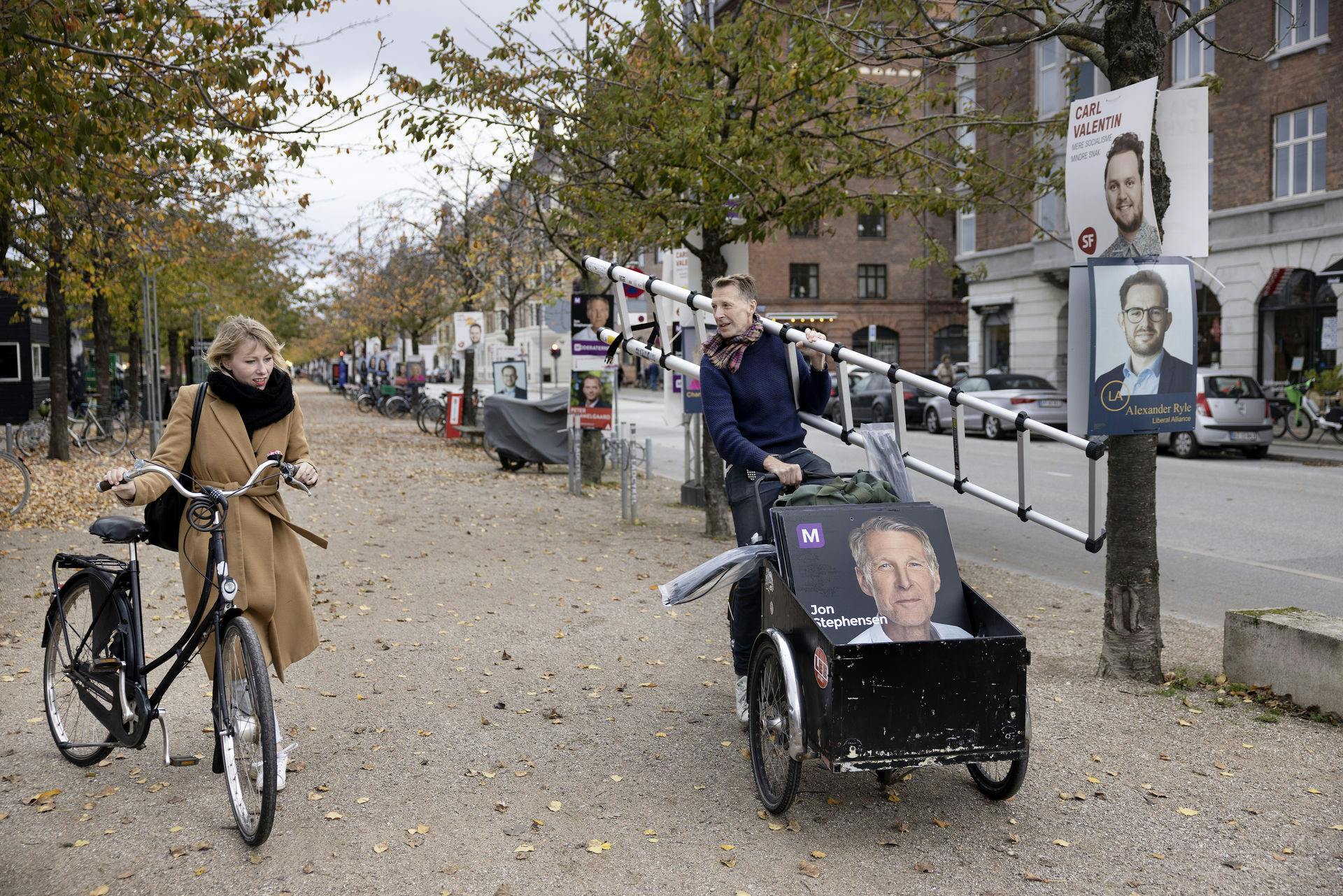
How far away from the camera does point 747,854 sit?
411 cm

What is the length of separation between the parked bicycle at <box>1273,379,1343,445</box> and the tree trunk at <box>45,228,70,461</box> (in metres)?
22.4

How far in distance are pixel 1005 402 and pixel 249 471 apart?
82.1 feet

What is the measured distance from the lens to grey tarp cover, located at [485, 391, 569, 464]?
755 inches

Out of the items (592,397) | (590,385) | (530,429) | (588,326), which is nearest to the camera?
(588,326)

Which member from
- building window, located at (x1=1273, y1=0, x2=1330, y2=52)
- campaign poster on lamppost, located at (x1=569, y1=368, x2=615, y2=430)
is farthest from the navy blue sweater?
building window, located at (x1=1273, y1=0, x2=1330, y2=52)

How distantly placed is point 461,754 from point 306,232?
2287 centimetres

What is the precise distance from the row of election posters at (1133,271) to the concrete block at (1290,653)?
1.04 meters

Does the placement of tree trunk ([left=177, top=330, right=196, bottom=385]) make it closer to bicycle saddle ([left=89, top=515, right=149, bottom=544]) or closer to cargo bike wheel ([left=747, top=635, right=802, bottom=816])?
bicycle saddle ([left=89, top=515, right=149, bottom=544])

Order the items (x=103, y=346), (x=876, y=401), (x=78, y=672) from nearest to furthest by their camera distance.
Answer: (x=78, y=672)
(x=103, y=346)
(x=876, y=401)

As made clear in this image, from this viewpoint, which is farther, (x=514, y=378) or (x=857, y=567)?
(x=514, y=378)

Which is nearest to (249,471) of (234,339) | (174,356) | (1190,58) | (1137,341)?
(234,339)

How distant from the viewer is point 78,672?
4965 mm

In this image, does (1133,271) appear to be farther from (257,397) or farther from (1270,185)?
(1270,185)

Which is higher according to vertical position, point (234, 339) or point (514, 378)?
point (234, 339)
